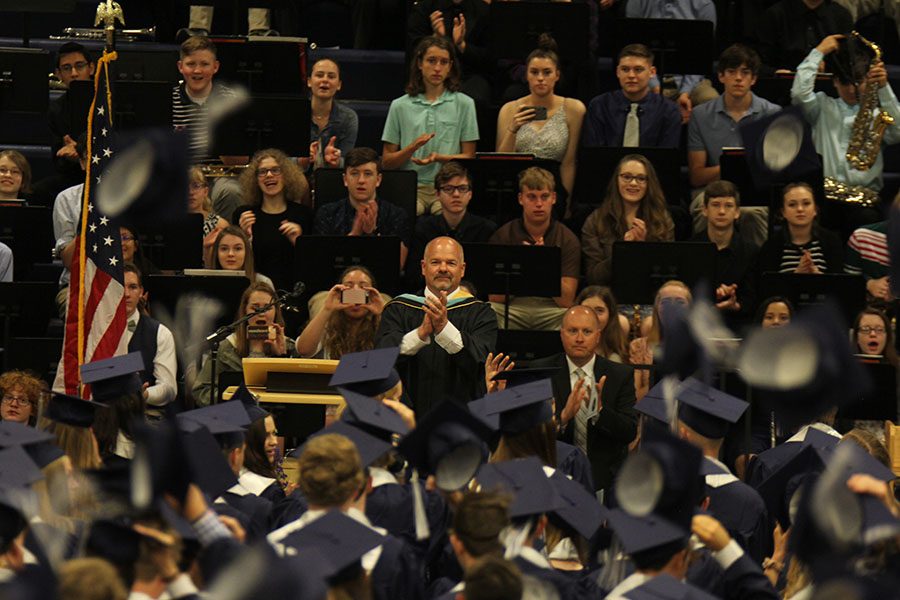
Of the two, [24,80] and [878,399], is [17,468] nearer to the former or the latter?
[878,399]

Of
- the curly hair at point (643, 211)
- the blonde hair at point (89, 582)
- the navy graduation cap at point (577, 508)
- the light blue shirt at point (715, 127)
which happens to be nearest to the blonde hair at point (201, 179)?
the curly hair at point (643, 211)

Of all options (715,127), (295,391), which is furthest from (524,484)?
(715,127)

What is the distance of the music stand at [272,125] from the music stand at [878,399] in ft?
13.9

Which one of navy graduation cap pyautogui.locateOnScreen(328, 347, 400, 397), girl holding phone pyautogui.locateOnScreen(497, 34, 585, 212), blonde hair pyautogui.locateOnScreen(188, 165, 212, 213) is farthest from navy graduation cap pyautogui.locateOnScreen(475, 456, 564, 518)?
girl holding phone pyautogui.locateOnScreen(497, 34, 585, 212)

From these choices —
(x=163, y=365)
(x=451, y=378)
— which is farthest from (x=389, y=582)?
(x=163, y=365)

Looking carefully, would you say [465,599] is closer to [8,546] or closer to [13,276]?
[8,546]

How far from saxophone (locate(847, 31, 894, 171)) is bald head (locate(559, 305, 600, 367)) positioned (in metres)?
3.49

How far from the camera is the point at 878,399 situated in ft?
31.0

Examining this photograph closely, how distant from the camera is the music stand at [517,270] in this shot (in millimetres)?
10477

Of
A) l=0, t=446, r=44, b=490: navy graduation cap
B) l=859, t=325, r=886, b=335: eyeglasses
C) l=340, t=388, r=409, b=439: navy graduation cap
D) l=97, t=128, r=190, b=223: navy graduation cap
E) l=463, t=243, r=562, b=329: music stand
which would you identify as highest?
l=97, t=128, r=190, b=223: navy graduation cap

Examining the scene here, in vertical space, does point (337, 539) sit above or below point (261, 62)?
below

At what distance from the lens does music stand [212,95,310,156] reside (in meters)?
11.9

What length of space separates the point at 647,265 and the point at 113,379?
355 cm

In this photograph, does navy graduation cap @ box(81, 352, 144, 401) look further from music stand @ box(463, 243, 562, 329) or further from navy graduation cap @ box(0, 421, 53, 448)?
music stand @ box(463, 243, 562, 329)
